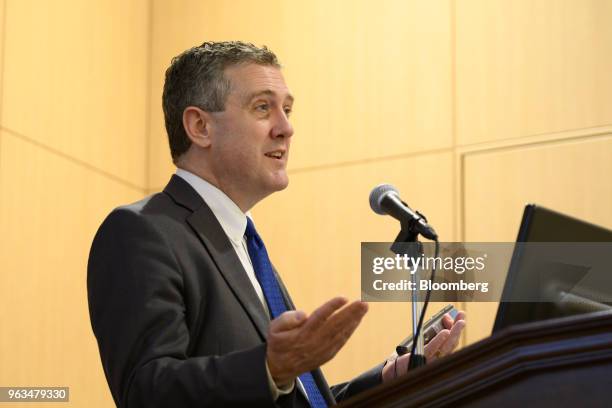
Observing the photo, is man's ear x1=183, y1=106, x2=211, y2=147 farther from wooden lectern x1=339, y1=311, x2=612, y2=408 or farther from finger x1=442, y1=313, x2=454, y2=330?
wooden lectern x1=339, y1=311, x2=612, y2=408

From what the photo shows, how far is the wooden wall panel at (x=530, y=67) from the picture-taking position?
438 cm

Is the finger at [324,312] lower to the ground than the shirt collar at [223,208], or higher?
lower

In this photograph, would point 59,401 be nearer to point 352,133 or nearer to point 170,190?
point 352,133

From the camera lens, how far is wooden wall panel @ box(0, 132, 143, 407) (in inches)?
169

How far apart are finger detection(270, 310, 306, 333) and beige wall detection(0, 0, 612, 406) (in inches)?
108

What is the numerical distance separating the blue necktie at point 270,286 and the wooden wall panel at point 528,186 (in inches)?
80.4

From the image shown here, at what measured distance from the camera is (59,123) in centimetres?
474

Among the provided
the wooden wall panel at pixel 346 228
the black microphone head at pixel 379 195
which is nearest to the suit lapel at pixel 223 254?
the black microphone head at pixel 379 195

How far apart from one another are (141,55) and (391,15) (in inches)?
57.3

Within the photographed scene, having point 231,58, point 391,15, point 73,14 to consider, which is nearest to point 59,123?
point 73,14

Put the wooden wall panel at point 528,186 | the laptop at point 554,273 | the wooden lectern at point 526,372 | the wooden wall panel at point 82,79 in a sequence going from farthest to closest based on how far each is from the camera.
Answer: the wooden wall panel at point 82,79
the wooden wall panel at point 528,186
the laptop at point 554,273
the wooden lectern at point 526,372

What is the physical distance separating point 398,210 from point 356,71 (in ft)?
9.51

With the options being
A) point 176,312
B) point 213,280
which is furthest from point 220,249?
point 176,312

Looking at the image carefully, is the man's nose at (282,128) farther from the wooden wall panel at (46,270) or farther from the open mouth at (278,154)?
the wooden wall panel at (46,270)
